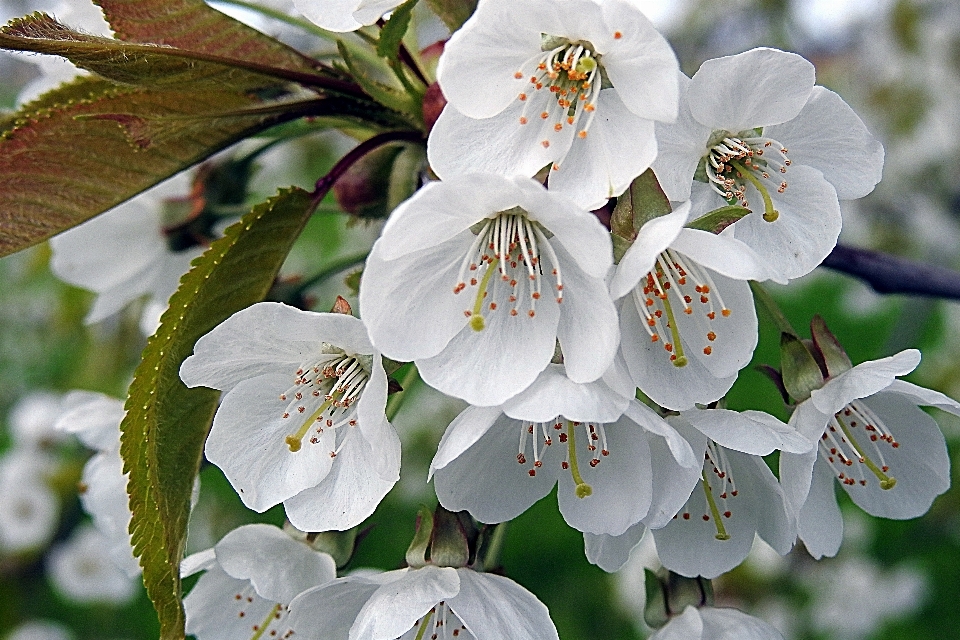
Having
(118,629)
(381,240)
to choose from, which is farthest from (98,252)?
(118,629)

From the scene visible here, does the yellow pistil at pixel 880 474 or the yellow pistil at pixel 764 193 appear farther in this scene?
the yellow pistil at pixel 880 474

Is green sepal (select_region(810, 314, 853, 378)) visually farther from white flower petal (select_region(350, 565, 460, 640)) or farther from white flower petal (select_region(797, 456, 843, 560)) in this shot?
white flower petal (select_region(350, 565, 460, 640))

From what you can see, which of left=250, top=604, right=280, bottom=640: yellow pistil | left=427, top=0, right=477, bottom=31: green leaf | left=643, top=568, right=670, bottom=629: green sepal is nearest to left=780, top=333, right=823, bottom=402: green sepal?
left=643, top=568, right=670, bottom=629: green sepal

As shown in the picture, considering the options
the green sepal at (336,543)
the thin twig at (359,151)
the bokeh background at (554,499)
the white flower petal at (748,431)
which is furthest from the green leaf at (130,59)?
the bokeh background at (554,499)

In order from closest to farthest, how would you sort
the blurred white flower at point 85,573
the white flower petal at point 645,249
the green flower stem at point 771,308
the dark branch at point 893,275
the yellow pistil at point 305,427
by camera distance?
the white flower petal at point 645,249, the yellow pistil at point 305,427, the green flower stem at point 771,308, the dark branch at point 893,275, the blurred white flower at point 85,573

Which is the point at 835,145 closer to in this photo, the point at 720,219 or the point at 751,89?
the point at 751,89

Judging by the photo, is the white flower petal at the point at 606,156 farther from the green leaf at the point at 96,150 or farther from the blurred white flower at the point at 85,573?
the blurred white flower at the point at 85,573

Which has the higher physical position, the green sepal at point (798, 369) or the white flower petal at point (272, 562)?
the white flower petal at point (272, 562)
